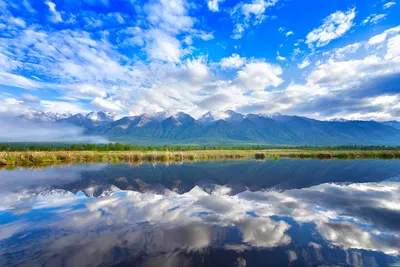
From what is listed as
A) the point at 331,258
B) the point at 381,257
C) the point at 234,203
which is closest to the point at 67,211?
the point at 234,203

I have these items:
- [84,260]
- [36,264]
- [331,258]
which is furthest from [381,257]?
[36,264]

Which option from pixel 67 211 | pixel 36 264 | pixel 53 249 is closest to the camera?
pixel 36 264

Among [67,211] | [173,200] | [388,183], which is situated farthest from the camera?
[388,183]

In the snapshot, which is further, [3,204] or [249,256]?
[3,204]

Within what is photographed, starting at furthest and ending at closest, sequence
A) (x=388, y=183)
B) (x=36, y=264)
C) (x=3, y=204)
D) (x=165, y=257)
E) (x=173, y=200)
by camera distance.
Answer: (x=388, y=183), (x=173, y=200), (x=3, y=204), (x=165, y=257), (x=36, y=264)

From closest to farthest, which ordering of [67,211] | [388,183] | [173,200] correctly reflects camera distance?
[67,211] < [173,200] < [388,183]

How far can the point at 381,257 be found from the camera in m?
7.18

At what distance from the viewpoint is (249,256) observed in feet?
23.0

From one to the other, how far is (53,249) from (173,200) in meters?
7.95

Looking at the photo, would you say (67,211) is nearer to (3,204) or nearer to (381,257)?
(3,204)

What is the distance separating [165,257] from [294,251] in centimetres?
404

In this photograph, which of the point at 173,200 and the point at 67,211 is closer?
the point at 67,211

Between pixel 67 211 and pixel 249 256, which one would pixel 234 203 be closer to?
pixel 249 256

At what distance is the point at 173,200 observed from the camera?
583 inches
